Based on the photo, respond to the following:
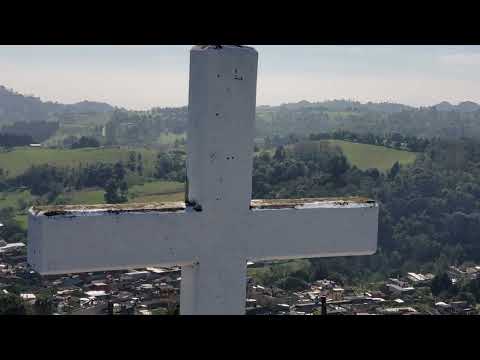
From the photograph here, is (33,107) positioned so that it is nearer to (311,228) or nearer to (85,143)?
(85,143)

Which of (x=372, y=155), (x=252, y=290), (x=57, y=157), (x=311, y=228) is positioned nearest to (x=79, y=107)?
(x=57, y=157)

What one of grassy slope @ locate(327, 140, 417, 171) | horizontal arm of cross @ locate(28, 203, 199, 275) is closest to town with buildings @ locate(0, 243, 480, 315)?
horizontal arm of cross @ locate(28, 203, 199, 275)

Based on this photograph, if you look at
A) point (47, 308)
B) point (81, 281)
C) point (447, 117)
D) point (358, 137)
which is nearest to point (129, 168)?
point (358, 137)

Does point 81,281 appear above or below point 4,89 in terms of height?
below

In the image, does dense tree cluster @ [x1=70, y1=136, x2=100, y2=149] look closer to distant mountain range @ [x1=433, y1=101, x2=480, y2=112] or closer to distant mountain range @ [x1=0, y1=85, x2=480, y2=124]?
distant mountain range @ [x1=0, y1=85, x2=480, y2=124]

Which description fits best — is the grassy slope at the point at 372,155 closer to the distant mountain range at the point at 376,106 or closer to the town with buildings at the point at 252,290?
the town with buildings at the point at 252,290

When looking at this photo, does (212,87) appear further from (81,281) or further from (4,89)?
(4,89)

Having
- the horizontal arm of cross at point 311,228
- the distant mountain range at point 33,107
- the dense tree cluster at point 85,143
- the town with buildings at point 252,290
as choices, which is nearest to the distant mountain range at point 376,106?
the distant mountain range at point 33,107
